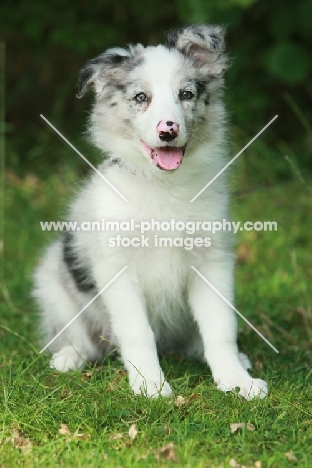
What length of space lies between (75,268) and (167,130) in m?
1.14

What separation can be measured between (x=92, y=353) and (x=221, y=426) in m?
1.36

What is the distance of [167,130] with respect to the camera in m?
3.51

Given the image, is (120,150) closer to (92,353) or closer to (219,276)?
(219,276)

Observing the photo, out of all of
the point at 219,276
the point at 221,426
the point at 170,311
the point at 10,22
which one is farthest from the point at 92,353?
the point at 10,22

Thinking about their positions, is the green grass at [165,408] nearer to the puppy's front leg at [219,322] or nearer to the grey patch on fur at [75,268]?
the puppy's front leg at [219,322]

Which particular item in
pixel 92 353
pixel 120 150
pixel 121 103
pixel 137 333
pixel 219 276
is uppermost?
pixel 121 103

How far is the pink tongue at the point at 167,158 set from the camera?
12.1 ft

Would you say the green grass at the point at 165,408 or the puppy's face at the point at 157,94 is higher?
the puppy's face at the point at 157,94

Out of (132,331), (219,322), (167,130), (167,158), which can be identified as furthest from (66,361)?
(167,130)

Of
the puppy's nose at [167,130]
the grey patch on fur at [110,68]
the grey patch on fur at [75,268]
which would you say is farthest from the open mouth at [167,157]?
the grey patch on fur at [75,268]

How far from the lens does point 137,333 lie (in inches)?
149

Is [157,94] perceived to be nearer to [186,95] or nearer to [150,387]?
[186,95]

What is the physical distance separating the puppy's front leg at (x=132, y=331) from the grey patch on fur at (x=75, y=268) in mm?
310

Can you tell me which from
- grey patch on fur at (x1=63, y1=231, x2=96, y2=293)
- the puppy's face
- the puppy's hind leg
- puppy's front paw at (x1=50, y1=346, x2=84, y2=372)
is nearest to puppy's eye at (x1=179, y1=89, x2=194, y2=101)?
the puppy's face
